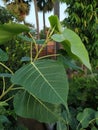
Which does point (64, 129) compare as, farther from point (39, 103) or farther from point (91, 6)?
point (91, 6)

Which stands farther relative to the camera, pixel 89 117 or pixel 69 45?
pixel 89 117

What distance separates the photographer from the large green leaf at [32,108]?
104 cm

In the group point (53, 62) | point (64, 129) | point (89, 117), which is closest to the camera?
point (53, 62)

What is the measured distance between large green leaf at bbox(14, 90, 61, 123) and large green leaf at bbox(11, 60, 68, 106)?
0.12 metres

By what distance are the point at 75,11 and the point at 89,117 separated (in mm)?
7030

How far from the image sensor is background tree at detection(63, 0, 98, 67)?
8.59m

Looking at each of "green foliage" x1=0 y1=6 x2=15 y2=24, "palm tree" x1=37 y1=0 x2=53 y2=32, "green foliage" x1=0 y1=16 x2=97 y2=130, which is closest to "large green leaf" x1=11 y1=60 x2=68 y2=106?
"green foliage" x1=0 y1=16 x2=97 y2=130

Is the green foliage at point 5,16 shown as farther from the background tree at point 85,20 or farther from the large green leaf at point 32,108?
the large green leaf at point 32,108

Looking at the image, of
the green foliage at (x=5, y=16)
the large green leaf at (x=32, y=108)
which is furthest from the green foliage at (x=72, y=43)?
the green foliage at (x=5, y=16)

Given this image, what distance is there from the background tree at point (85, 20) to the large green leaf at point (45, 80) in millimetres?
7611

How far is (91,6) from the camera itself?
334 inches

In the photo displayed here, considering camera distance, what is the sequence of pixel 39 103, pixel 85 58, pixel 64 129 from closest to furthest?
pixel 85 58
pixel 39 103
pixel 64 129

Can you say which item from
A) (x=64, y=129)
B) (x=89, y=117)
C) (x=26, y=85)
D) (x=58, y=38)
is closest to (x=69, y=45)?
(x=58, y=38)

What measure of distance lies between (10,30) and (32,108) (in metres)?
0.26
